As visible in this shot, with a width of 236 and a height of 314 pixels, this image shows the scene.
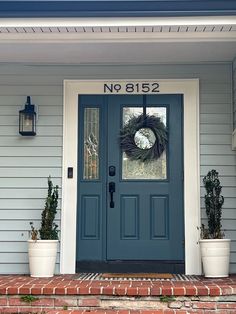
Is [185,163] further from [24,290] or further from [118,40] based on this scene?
[24,290]

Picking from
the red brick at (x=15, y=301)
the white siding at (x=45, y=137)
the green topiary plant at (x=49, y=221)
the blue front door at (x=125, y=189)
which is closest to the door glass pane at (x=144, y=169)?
the blue front door at (x=125, y=189)

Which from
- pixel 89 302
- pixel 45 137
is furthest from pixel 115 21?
pixel 89 302

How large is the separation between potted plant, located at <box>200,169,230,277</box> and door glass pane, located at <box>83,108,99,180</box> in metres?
1.15

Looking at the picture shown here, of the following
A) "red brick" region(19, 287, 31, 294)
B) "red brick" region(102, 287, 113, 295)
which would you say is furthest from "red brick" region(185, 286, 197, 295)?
"red brick" region(19, 287, 31, 294)

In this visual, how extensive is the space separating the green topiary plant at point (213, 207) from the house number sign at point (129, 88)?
1.12 metres

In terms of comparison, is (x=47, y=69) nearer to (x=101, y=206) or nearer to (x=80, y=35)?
(x=80, y=35)

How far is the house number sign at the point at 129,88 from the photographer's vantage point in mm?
5258

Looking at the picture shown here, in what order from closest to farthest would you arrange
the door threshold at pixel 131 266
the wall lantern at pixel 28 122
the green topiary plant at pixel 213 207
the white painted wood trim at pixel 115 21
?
the white painted wood trim at pixel 115 21, the green topiary plant at pixel 213 207, the door threshold at pixel 131 266, the wall lantern at pixel 28 122

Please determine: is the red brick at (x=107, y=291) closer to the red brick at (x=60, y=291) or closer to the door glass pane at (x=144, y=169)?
the red brick at (x=60, y=291)

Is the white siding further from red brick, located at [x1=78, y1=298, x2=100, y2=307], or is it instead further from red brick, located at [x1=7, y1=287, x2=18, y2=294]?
red brick, located at [x1=78, y1=298, x2=100, y2=307]

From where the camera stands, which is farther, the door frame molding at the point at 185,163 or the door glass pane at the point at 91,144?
the door glass pane at the point at 91,144

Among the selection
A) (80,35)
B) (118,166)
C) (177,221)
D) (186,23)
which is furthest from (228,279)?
(80,35)

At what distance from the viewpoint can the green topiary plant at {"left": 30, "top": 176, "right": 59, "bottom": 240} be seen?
4.81 meters

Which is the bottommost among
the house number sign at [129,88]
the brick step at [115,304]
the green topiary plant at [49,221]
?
the brick step at [115,304]
